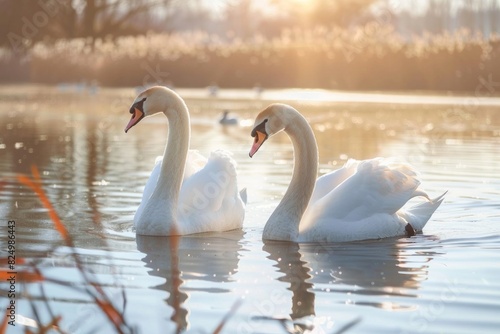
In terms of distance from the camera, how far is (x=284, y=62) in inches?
1244

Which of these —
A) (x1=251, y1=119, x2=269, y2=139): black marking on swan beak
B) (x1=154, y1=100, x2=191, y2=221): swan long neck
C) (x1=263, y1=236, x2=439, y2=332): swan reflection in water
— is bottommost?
(x1=263, y1=236, x2=439, y2=332): swan reflection in water

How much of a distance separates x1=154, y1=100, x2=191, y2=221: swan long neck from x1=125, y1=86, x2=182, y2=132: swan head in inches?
1.3

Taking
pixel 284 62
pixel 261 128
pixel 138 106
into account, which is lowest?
pixel 284 62

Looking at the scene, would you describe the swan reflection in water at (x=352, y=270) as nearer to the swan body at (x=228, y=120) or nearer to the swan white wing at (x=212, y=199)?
the swan white wing at (x=212, y=199)

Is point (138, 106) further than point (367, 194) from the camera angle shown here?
Yes

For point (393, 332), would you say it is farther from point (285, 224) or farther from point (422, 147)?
point (422, 147)

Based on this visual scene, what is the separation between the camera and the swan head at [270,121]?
648 centimetres

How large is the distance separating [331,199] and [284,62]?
25042mm

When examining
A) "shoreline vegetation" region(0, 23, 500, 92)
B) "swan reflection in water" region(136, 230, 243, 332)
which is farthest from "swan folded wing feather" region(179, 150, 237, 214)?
"shoreline vegetation" region(0, 23, 500, 92)

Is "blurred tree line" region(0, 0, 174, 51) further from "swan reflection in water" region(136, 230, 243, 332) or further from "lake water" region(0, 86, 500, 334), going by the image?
"swan reflection in water" region(136, 230, 243, 332)

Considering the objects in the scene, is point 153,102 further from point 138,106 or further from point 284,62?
point 284,62

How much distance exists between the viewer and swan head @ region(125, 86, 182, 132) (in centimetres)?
711

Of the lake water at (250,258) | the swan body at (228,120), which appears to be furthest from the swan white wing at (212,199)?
the swan body at (228,120)

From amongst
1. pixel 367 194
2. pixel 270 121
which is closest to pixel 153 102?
pixel 270 121
